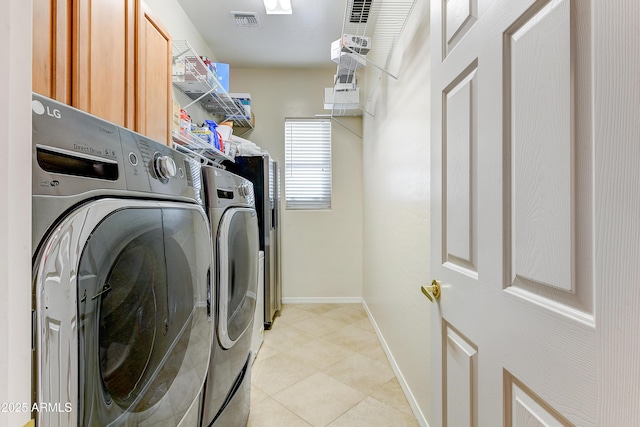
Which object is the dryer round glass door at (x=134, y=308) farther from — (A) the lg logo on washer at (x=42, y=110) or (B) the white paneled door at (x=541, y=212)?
(B) the white paneled door at (x=541, y=212)

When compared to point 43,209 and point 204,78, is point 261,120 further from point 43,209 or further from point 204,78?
point 43,209

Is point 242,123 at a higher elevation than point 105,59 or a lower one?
higher

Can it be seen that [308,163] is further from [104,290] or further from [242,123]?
[104,290]

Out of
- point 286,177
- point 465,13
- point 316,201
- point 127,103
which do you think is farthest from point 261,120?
point 465,13

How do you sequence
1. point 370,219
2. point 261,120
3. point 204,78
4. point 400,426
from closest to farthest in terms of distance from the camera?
1. point 400,426
2. point 204,78
3. point 370,219
4. point 261,120

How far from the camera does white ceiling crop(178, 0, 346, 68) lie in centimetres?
238

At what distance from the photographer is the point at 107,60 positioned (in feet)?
3.18

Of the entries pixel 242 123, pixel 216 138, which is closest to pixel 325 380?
pixel 216 138

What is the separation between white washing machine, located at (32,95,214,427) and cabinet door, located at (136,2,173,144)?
503 millimetres

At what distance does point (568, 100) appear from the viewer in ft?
1.55

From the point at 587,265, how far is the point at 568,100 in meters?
0.27

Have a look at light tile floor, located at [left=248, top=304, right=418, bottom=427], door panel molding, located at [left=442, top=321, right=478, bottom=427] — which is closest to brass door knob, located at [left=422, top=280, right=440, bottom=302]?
door panel molding, located at [left=442, top=321, right=478, bottom=427]
